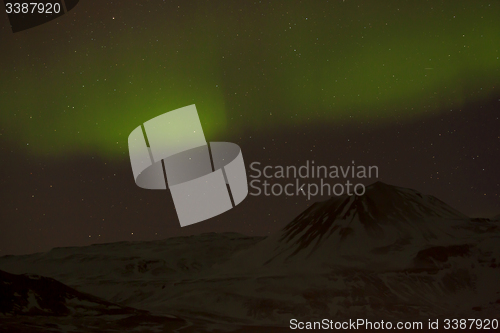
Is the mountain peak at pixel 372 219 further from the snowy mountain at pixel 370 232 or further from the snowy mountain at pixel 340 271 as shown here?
the snowy mountain at pixel 340 271

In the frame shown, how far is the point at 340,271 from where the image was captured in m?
71.8

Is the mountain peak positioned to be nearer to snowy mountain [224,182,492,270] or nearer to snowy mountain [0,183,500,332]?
snowy mountain [224,182,492,270]

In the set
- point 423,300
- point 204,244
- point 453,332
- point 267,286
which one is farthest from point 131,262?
point 453,332

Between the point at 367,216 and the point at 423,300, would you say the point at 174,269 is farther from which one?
the point at 423,300

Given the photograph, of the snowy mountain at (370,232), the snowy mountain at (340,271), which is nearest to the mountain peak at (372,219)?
the snowy mountain at (370,232)

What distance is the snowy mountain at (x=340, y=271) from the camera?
56.8m

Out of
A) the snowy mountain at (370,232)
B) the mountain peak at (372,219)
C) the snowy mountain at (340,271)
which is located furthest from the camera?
the mountain peak at (372,219)

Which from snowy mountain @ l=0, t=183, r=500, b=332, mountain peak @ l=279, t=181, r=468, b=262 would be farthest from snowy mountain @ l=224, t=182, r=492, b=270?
snowy mountain @ l=0, t=183, r=500, b=332

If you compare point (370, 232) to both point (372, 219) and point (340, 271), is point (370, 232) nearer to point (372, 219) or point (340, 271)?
point (372, 219)

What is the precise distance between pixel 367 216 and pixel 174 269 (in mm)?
42830

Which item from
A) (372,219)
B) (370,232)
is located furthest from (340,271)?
(372,219)

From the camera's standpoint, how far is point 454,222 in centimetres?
8625

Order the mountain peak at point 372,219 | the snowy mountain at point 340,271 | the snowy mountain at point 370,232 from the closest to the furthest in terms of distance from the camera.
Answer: the snowy mountain at point 340,271
the snowy mountain at point 370,232
the mountain peak at point 372,219

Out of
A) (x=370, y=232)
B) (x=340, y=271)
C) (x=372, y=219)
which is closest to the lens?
(x=340, y=271)
